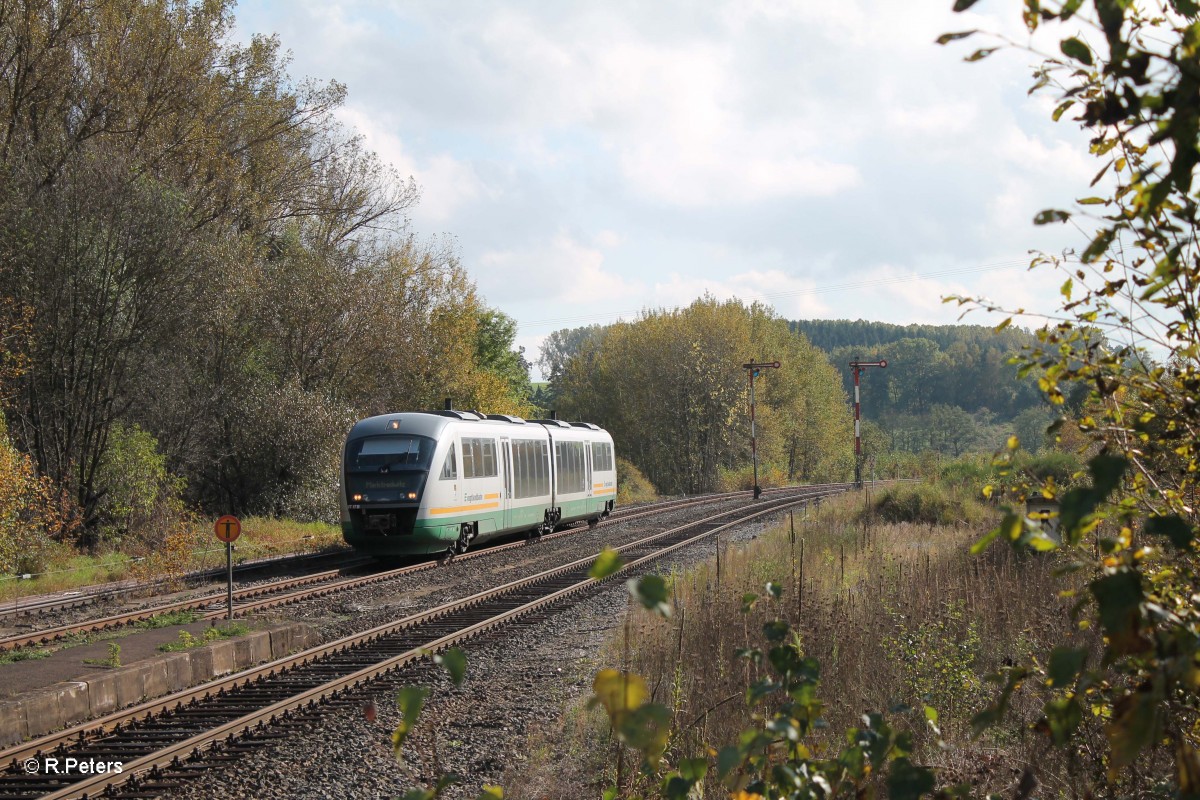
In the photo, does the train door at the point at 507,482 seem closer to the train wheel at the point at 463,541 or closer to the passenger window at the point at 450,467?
the train wheel at the point at 463,541

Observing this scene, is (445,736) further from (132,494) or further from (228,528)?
(132,494)

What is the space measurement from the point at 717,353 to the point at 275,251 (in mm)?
32245

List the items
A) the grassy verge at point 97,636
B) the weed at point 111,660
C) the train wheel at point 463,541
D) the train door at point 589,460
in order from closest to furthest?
1. the weed at point 111,660
2. the grassy verge at point 97,636
3. the train wheel at point 463,541
4. the train door at point 589,460

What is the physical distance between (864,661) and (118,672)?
22.0 feet

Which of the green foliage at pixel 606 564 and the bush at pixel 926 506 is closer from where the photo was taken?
the green foliage at pixel 606 564

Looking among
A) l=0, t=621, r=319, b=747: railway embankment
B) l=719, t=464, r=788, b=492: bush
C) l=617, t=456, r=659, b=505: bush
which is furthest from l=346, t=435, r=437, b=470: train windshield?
l=719, t=464, r=788, b=492: bush

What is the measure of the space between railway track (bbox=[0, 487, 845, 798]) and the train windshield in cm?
554

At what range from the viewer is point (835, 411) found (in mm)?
77188

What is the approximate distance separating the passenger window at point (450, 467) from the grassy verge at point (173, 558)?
4732 millimetres

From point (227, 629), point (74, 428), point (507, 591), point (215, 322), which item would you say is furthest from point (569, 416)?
point (227, 629)

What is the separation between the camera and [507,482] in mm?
22922

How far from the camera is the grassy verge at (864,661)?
626 cm

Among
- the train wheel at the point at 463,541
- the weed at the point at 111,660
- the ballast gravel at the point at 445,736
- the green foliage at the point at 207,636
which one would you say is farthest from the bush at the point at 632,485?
the weed at the point at 111,660

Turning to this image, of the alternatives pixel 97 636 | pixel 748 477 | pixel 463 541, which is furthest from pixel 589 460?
pixel 748 477
